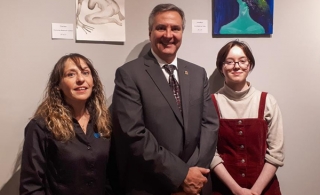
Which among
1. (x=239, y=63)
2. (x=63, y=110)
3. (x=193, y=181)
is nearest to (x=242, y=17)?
(x=239, y=63)

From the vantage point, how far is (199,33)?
214 cm

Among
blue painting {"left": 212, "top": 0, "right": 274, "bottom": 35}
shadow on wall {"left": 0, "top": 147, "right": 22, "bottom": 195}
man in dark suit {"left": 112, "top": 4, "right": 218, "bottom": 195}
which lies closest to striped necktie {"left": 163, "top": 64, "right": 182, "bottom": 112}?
man in dark suit {"left": 112, "top": 4, "right": 218, "bottom": 195}

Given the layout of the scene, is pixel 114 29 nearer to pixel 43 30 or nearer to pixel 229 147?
pixel 43 30

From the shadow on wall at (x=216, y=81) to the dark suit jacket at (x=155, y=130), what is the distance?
466mm

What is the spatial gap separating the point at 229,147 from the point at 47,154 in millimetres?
987

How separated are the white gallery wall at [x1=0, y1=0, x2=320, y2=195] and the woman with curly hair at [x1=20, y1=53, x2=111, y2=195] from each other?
0.35 m

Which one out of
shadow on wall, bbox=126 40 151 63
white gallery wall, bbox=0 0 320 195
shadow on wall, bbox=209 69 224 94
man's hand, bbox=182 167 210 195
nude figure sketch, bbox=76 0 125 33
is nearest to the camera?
man's hand, bbox=182 167 210 195

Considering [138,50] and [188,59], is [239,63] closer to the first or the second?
[188,59]

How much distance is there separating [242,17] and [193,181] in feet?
3.75

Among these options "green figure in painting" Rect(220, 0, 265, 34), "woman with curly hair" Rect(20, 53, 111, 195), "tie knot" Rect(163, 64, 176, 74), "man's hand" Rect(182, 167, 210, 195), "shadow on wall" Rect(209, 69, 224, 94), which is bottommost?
"man's hand" Rect(182, 167, 210, 195)

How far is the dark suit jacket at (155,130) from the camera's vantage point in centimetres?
156

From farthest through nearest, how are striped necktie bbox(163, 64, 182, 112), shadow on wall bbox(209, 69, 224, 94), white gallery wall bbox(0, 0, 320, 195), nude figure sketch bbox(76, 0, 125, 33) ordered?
shadow on wall bbox(209, 69, 224, 94), nude figure sketch bbox(76, 0, 125, 33), white gallery wall bbox(0, 0, 320, 195), striped necktie bbox(163, 64, 182, 112)

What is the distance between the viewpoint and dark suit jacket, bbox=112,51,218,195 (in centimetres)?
156

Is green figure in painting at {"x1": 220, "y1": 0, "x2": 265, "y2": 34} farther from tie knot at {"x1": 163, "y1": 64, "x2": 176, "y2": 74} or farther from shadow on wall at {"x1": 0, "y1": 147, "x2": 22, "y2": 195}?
shadow on wall at {"x1": 0, "y1": 147, "x2": 22, "y2": 195}
